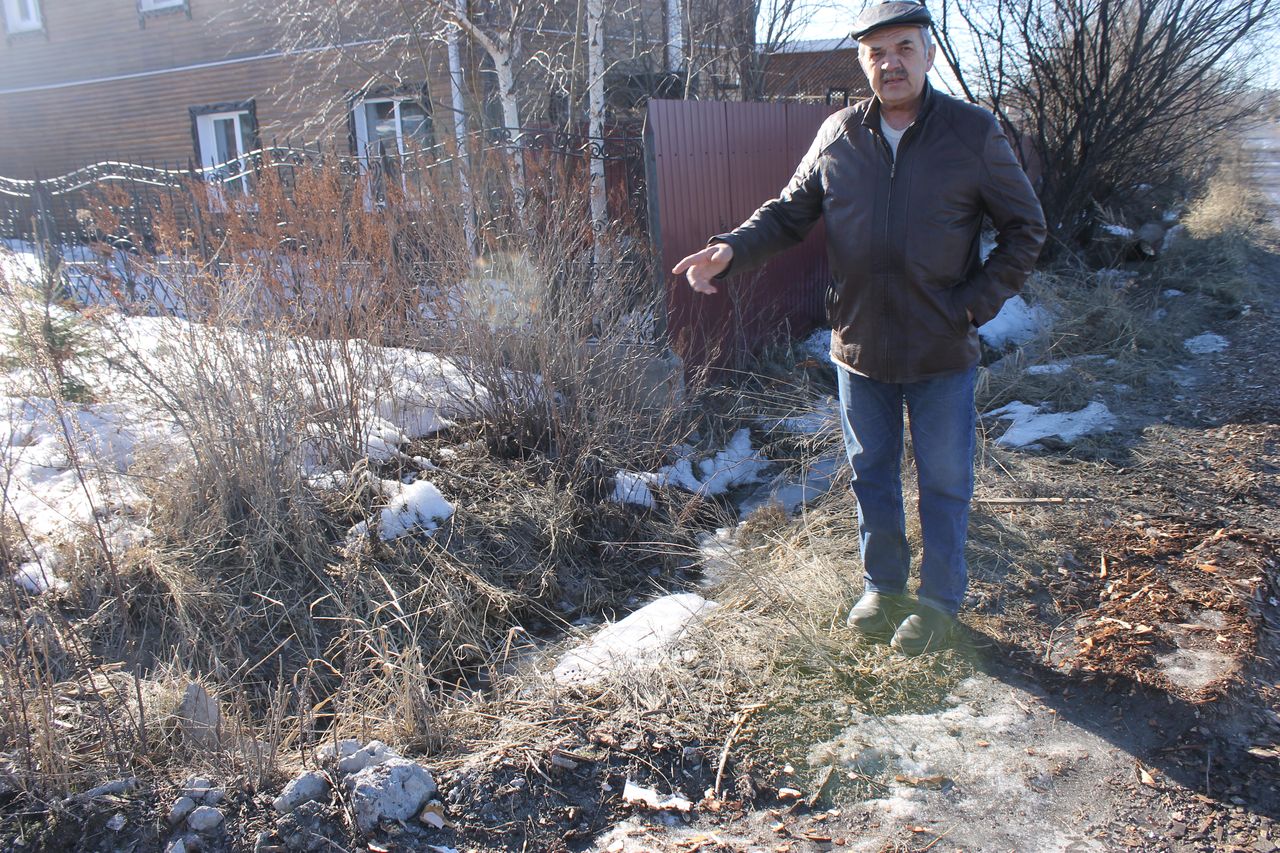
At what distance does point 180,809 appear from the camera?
2.25 m

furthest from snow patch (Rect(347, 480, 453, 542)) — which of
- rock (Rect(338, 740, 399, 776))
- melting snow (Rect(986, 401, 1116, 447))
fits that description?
melting snow (Rect(986, 401, 1116, 447))

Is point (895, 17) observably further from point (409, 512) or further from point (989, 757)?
point (409, 512)

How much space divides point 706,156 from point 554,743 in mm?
5034

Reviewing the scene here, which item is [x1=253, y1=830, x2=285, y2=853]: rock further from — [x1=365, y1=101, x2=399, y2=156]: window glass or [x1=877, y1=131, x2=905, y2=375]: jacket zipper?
[x1=365, y1=101, x2=399, y2=156]: window glass

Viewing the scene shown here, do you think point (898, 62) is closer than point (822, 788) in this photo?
No

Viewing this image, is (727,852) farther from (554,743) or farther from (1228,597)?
(1228,597)

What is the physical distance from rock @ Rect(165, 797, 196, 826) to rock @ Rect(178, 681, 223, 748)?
0.80 ft

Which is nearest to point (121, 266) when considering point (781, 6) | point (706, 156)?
point (706, 156)

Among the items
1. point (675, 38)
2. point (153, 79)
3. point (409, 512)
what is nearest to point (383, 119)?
point (675, 38)

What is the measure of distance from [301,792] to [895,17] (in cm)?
255

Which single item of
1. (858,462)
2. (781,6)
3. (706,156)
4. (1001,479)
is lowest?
(1001,479)

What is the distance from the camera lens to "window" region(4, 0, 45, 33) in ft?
59.0

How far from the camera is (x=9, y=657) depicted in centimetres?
256

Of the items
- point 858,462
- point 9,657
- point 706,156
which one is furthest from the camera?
point 706,156
